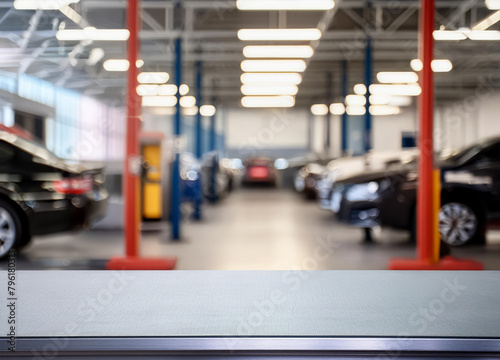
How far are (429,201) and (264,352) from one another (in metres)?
3.12

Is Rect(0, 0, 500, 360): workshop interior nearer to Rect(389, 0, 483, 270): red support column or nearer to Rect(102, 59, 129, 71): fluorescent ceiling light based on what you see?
Rect(389, 0, 483, 270): red support column

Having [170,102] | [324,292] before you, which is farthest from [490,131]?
[324,292]

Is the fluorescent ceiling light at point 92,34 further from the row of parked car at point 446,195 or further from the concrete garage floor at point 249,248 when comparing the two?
the row of parked car at point 446,195

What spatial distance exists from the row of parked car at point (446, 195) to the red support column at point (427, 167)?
869 millimetres

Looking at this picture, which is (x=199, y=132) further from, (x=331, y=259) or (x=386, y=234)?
(x=331, y=259)

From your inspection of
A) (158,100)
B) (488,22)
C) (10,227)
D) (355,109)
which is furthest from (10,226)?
(355,109)

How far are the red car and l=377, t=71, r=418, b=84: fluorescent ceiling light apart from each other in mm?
6208

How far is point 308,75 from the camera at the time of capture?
1820 cm

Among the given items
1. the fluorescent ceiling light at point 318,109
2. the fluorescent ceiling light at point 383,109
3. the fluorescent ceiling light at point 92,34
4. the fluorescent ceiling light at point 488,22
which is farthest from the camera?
the fluorescent ceiling light at point 318,109

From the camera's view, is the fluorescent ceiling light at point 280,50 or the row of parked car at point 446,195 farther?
the fluorescent ceiling light at point 280,50

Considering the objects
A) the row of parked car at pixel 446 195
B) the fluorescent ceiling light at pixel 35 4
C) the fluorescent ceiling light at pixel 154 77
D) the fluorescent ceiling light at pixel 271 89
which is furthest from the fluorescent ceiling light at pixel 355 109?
the fluorescent ceiling light at pixel 35 4

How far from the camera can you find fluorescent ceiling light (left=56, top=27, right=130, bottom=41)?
31.1 feet

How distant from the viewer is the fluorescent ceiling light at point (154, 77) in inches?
603

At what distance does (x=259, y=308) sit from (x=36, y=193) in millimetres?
3151
